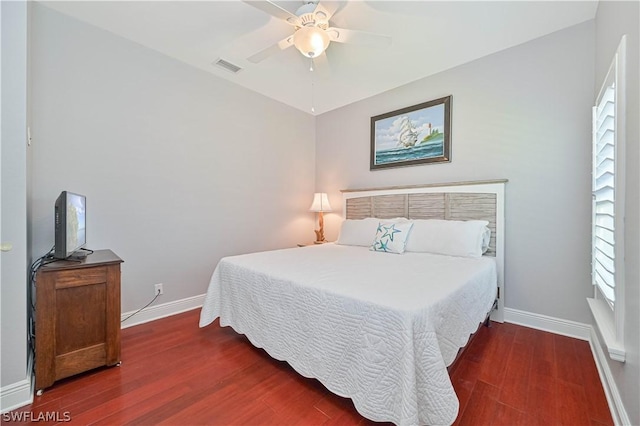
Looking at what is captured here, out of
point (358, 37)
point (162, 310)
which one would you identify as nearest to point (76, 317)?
point (162, 310)

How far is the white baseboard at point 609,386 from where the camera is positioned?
1.31m

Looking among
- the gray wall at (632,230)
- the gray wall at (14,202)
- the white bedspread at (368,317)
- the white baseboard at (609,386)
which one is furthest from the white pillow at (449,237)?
the gray wall at (14,202)

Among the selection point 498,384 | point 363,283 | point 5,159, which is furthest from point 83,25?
point 498,384

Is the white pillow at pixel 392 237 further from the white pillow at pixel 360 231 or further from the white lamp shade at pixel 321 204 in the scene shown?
the white lamp shade at pixel 321 204

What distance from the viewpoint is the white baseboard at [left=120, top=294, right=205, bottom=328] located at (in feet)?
8.34

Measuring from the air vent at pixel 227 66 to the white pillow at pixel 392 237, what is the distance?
7.76 ft

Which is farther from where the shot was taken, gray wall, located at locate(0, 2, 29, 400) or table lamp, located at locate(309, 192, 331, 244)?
table lamp, located at locate(309, 192, 331, 244)

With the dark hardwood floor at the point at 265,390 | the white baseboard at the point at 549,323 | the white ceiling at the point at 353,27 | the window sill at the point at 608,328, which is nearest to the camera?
the window sill at the point at 608,328

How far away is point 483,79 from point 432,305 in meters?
2.59

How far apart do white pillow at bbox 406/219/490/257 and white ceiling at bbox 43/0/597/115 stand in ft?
5.50

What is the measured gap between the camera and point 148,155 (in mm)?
2670

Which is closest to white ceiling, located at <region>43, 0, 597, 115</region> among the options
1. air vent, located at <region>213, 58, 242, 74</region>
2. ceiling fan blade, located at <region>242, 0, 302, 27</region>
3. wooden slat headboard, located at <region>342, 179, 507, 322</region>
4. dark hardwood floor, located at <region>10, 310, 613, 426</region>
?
air vent, located at <region>213, 58, 242, 74</region>

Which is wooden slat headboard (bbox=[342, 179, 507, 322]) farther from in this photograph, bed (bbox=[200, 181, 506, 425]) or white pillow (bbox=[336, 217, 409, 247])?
white pillow (bbox=[336, 217, 409, 247])

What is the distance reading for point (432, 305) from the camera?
1301 millimetres
